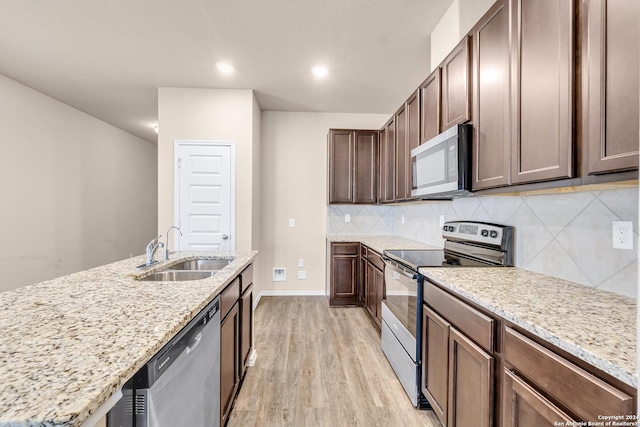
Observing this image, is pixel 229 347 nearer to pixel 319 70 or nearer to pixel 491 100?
pixel 491 100

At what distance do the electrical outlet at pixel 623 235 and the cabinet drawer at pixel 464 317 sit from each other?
0.64m

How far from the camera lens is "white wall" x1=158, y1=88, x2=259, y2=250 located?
3424mm

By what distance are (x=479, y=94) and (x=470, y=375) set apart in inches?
57.4

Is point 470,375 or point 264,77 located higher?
point 264,77

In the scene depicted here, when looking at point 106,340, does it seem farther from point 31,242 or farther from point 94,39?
point 31,242

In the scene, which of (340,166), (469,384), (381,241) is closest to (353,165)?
(340,166)

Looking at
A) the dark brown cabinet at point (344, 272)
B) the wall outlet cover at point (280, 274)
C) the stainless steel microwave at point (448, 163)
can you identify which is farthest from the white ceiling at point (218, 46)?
the wall outlet cover at point (280, 274)

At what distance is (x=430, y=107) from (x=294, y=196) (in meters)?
2.52

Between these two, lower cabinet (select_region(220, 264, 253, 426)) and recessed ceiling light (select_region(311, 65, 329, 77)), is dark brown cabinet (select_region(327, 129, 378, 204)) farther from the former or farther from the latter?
lower cabinet (select_region(220, 264, 253, 426))

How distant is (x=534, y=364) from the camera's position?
36.3 inches

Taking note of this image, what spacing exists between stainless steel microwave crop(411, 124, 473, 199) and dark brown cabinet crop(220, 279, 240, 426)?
151cm

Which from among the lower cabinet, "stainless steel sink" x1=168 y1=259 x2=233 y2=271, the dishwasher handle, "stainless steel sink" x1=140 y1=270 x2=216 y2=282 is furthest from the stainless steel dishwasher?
"stainless steel sink" x1=168 y1=259 x2=233 y2=271

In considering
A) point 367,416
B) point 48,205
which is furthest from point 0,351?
point 48,205

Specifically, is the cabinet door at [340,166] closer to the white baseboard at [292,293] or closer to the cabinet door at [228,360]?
the white baseboard at [292,293]
